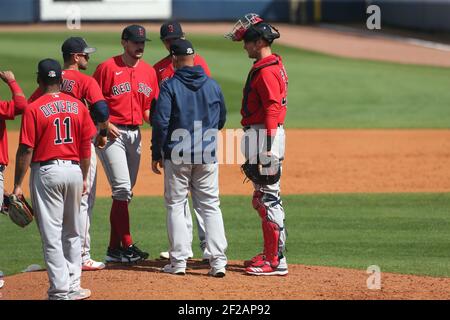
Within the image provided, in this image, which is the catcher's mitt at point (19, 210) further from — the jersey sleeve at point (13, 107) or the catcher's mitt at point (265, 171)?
the catcher's mitt at point (265, 171)

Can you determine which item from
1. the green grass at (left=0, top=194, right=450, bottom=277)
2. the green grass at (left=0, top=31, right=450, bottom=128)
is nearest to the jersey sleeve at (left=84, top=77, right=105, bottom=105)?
the green grass at (left=0, top=194, right=450, bottom=277)

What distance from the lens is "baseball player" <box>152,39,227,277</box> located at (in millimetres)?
8461

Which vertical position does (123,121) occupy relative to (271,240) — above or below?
above

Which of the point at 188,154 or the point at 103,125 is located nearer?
the point at 188,154

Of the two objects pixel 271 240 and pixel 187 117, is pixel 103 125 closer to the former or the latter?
pixel 187 117

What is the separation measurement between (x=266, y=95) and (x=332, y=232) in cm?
342

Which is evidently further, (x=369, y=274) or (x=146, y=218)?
(x=146, y=218)

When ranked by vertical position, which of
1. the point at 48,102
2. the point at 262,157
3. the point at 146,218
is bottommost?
the point at 146,218

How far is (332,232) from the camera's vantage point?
450 inches

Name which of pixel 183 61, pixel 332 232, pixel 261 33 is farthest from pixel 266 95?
pixel 332 232

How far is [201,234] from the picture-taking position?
9.59 m

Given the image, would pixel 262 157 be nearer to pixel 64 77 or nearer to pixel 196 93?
pixel 196 93
